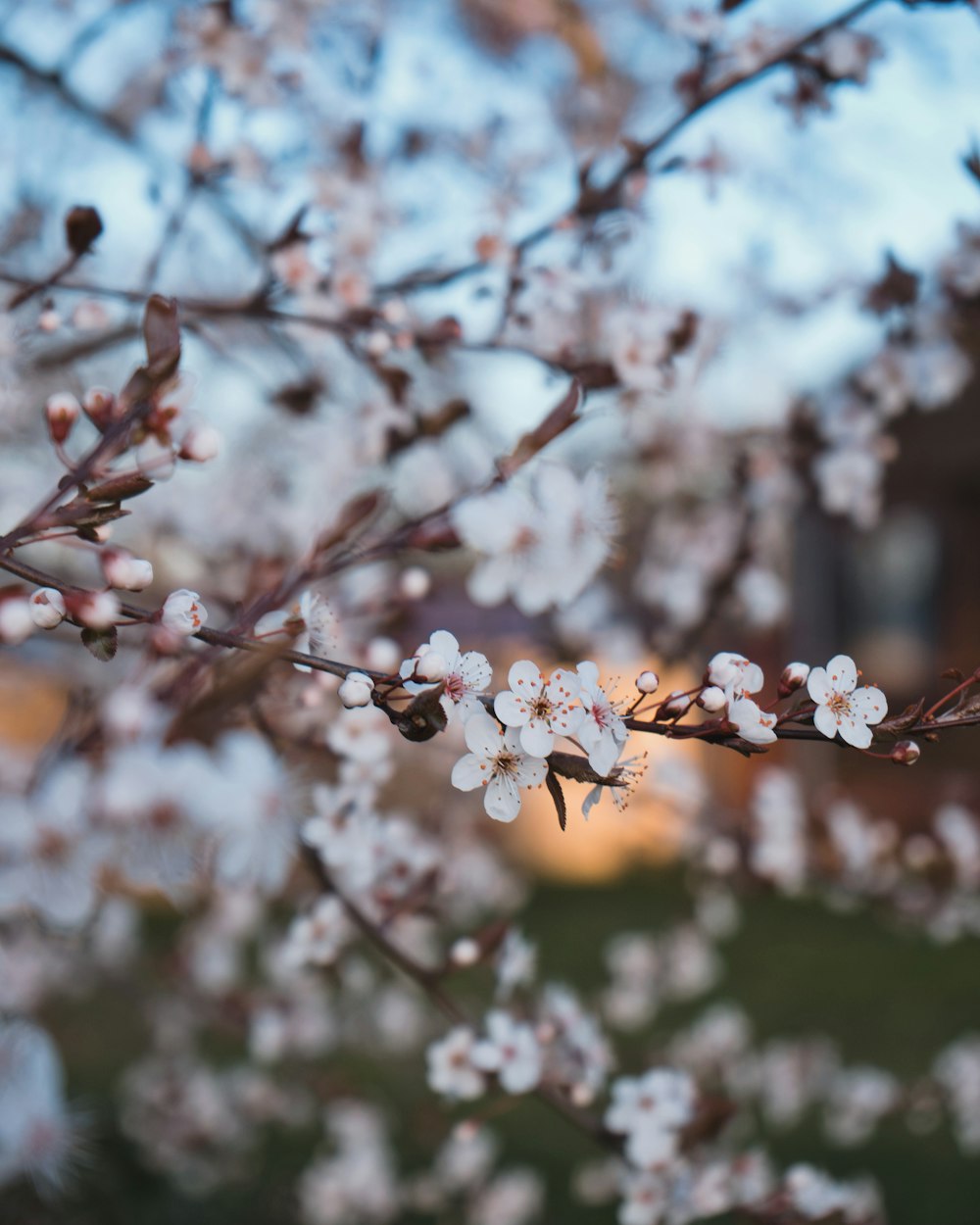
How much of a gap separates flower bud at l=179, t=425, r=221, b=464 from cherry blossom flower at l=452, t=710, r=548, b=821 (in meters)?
0.31

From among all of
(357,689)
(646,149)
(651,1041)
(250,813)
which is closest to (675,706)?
(357,689)

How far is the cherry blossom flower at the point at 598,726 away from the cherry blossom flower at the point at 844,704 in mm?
175

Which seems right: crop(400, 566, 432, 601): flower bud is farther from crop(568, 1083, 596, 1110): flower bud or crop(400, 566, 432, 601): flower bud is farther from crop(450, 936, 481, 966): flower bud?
crop(568, 1083, 596, 1110): flower bud

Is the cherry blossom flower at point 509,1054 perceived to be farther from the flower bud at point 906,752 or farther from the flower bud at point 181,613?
the flower bud at point 181,613

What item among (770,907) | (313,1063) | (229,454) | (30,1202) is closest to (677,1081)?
(30,1202)

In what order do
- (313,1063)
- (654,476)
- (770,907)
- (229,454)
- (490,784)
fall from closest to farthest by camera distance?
(490,784), (654,476), (229,454), (313,1063), (770,907)

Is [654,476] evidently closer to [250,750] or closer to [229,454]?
[229,454]

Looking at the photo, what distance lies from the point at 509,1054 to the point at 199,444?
0.97 m

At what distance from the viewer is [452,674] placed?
94cm

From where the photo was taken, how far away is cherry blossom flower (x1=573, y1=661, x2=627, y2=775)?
0.89 m

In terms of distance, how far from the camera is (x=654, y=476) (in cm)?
311

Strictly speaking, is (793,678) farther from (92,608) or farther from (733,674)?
(92,608)

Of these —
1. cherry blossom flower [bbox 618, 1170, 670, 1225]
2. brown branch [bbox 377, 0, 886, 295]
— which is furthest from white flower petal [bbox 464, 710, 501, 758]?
brown branch [bbox 377, 0, 886, 295]

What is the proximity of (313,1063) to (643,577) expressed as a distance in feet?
8.01
